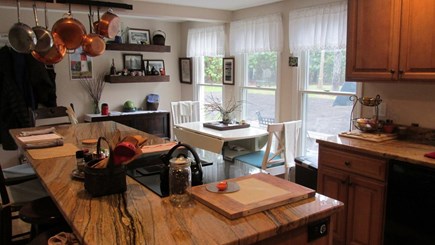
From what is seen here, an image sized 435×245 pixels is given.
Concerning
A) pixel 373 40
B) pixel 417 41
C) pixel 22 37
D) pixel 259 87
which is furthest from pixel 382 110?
pixel 22 37

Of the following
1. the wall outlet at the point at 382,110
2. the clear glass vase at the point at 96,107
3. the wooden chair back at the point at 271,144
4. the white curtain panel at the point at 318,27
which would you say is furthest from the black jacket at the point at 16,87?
the wall outlet at the point at 382,110

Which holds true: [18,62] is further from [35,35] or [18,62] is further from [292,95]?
[292,95]

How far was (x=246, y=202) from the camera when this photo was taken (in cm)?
139

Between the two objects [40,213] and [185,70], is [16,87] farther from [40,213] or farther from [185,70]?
[40,213]

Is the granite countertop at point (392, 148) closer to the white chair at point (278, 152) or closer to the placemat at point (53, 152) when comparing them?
the white chair at point (278, 152)

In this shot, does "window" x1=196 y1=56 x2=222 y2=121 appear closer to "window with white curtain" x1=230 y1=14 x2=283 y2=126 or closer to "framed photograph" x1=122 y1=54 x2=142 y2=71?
"window with white curtain" x1=230 y1=14 x2=283 y2=126

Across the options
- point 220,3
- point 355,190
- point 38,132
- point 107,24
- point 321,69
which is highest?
point 220,3

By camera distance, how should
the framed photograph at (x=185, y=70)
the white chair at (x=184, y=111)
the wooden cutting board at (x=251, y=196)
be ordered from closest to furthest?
the wooden cutting board at (x=251, y=196) → the white chair at (x=184, y=111) → the framed photograph at (x=185, y=70)

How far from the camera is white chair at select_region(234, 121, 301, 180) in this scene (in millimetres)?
3535

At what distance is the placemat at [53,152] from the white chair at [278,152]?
1635 millimetres

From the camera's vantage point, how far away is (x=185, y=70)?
6.20m

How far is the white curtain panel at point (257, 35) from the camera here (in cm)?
425

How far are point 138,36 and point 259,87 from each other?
2.25 m

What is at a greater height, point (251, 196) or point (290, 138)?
point (251, 196)
